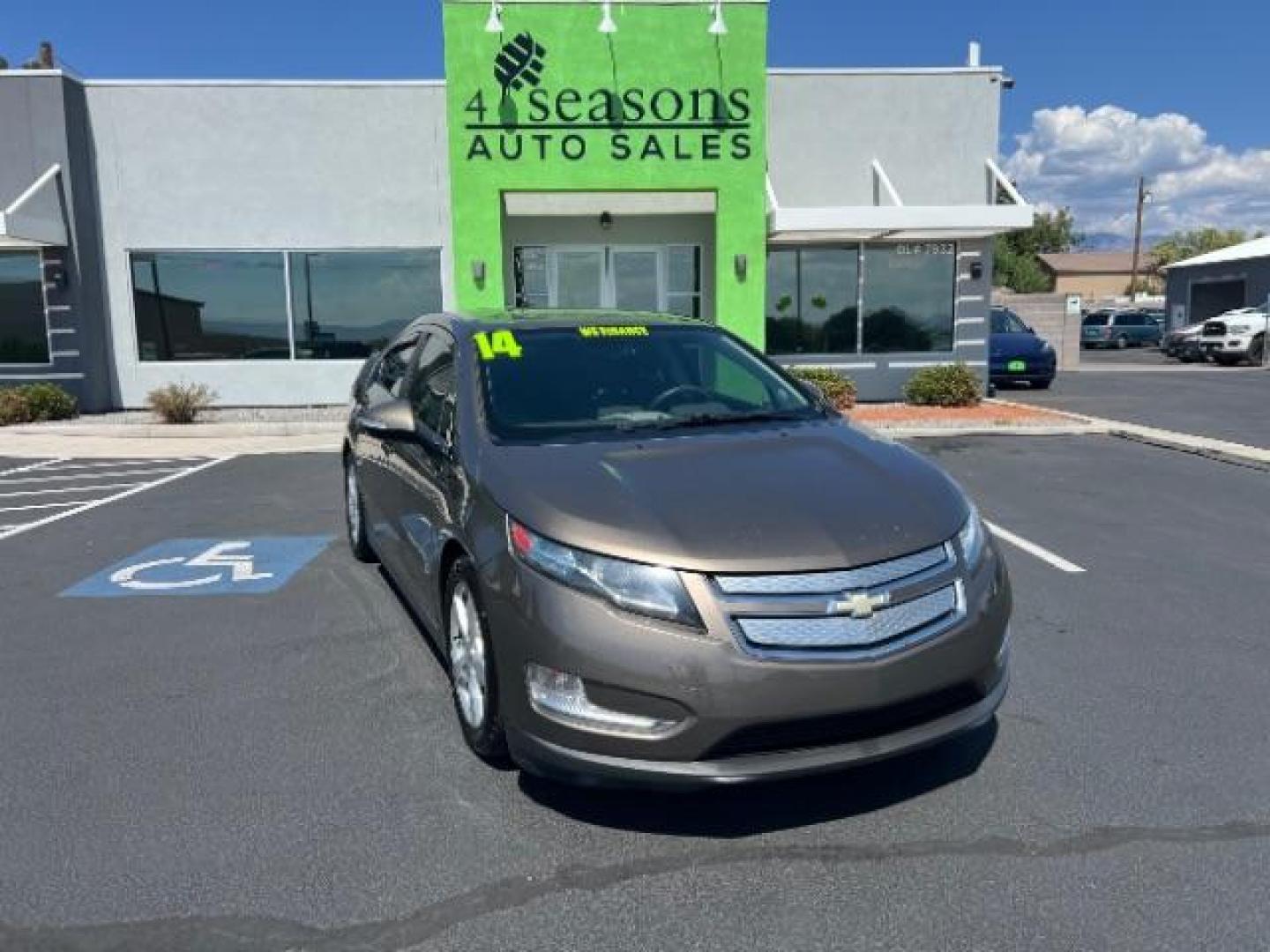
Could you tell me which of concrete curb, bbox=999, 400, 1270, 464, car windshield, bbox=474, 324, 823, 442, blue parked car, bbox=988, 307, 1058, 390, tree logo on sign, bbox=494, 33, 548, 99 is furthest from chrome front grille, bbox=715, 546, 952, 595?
blue parked car, bbox=988, 307, 1058, 390

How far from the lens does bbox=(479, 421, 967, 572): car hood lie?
2867mm

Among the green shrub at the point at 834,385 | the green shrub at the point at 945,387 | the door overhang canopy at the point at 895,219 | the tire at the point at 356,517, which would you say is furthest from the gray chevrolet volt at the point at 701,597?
the green shrub at the point at 945,387

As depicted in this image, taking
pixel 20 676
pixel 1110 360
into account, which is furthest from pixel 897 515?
pixel 1110 360

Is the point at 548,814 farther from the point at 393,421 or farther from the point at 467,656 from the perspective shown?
the point at 393,421

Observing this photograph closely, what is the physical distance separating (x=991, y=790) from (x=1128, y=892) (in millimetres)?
605

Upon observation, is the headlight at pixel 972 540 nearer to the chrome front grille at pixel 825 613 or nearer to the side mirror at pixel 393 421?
the chrome front grille at pixel 825 613

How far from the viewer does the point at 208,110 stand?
14.6 metres

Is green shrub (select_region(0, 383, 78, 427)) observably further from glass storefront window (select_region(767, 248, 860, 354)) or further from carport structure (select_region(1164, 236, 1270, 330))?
carport structure (select_region(1164, 236, 1270, 330))

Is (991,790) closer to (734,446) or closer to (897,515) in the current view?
(897,515)

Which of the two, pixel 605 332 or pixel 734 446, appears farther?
pixel 605 332

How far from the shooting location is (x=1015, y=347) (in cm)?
1991

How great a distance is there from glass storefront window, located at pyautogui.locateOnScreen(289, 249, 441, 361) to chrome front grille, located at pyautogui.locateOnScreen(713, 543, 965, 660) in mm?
13248

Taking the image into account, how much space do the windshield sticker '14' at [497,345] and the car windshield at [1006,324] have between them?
18.7 meters

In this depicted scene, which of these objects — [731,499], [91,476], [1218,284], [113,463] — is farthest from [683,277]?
[1218,284]
